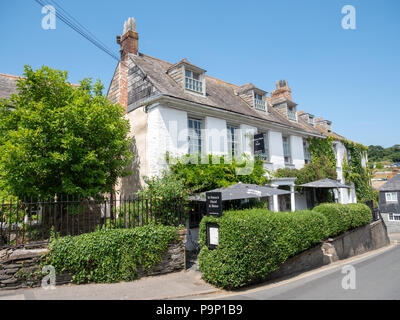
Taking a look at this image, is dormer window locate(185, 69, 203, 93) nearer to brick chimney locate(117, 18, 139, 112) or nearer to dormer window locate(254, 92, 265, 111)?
brick chimney locate(117, 18, 139, 112)

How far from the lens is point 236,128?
14.4 meters

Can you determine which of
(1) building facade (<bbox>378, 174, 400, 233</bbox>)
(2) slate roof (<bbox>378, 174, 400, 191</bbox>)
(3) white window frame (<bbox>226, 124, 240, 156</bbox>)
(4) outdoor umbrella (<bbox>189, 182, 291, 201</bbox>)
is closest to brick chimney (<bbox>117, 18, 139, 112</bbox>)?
(3) white window frame (<bbox>226, 124, 240, 156</bbox>)

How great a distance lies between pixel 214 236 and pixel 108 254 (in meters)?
3.11

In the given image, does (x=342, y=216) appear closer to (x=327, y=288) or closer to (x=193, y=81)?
(x=327, y=288)

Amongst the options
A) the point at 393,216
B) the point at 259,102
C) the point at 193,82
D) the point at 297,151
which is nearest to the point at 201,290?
the point at 193,82

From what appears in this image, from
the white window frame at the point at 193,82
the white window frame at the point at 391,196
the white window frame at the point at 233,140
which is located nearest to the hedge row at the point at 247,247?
the white window frame at the point at 233,140

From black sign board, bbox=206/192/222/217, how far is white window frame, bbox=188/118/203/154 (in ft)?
14.7

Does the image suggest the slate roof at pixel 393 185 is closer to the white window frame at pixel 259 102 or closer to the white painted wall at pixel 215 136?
the white window frame at pixel 259 102

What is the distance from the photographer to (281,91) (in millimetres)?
22625

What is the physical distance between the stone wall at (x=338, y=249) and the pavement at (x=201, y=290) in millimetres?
578

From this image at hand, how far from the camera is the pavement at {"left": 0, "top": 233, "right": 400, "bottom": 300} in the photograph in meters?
6.23

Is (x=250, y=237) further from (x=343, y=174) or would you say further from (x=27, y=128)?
(x=343, y=174)
